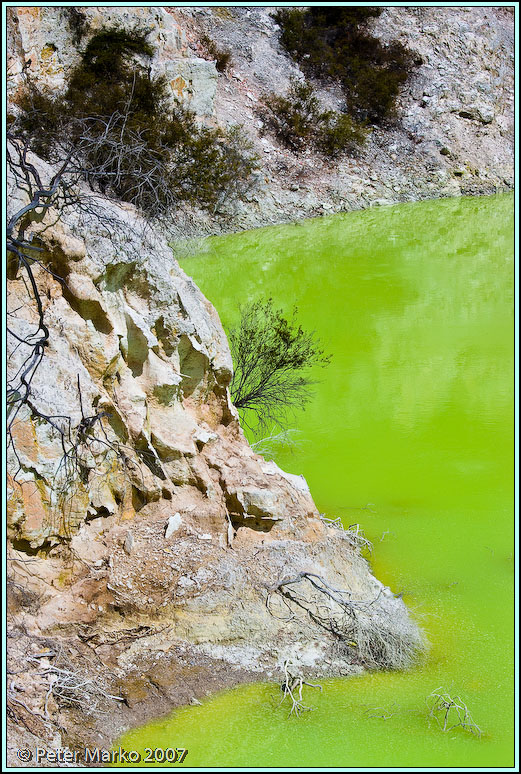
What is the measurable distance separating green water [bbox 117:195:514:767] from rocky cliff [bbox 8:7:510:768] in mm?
311

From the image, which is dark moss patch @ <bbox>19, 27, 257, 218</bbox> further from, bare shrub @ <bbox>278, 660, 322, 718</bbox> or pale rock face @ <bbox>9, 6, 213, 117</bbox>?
bare shrub @ <bbox>278, 660, 322, 718</bbox>

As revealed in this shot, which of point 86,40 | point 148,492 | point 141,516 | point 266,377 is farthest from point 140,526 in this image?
point 86,40

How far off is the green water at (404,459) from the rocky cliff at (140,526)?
311 mm

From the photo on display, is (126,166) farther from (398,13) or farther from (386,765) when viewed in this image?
(398,13)

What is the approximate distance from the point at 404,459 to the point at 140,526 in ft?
13.3

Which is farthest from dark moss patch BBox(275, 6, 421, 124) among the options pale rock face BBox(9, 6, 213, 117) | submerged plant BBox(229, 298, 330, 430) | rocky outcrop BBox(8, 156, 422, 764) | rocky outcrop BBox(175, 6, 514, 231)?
rocky outcrop BBox(8, 156, 422, 764)

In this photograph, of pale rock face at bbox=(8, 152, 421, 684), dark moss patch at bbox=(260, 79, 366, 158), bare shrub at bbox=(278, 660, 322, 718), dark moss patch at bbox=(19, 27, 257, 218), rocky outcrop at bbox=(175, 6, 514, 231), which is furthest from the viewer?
dark moss patch at bbox=(260, 79, 366, 158)

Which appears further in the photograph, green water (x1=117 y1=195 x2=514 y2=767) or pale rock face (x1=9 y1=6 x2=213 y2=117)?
pale rock face (x1=9 y1=6 x2=213 y2=117)

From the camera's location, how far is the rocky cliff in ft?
14.5

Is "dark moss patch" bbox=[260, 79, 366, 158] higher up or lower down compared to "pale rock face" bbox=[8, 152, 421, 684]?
higher up

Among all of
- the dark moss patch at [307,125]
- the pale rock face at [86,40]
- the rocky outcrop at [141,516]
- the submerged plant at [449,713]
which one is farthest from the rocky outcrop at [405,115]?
the submerged plant at [449,713]

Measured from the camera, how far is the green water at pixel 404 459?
4.37 m

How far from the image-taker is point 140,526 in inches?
200

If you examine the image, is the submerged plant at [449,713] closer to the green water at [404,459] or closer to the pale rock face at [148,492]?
the green water at [404,459]
